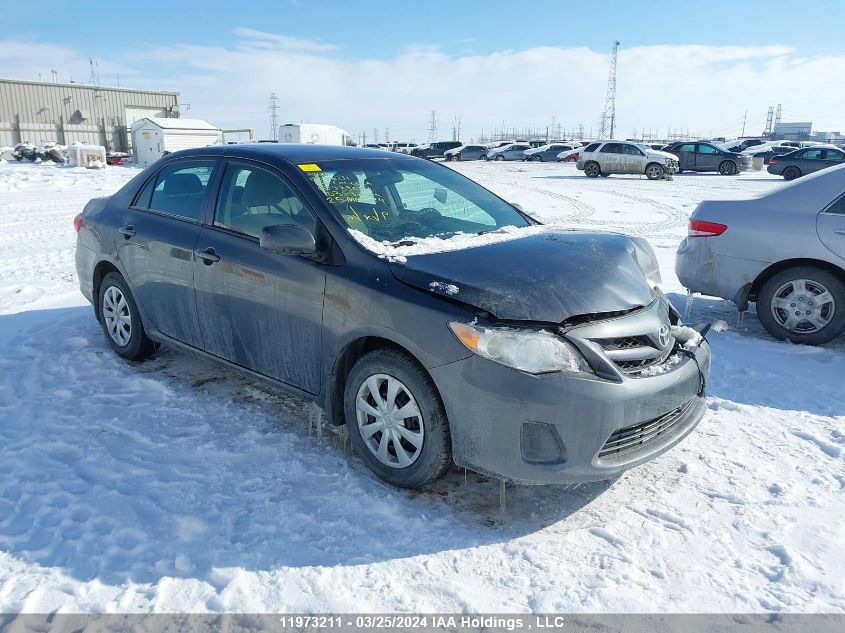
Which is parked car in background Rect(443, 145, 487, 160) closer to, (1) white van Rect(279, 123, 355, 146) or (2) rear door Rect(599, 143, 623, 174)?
(1) white van Rect(279, 123, 355, 146)

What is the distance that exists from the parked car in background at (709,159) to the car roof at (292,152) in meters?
28.7

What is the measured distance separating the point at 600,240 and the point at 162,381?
319 centimetres

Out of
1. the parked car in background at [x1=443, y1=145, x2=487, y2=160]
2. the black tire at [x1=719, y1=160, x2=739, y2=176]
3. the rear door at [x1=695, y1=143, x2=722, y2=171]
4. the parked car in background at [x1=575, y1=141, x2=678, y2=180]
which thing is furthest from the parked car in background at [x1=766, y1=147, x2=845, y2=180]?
the parked car in background at [x1=443, y1=145, x2=487, y2=160]

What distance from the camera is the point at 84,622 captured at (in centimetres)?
242

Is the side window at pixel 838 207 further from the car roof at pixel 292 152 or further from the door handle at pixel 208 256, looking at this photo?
the door handle at pixel 208 256

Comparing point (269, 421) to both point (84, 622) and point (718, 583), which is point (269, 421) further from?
point (718, 583)

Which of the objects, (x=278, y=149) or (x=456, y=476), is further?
(x=278, y=149)

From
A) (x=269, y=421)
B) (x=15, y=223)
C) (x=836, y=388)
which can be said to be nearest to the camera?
(x=269, y=421)

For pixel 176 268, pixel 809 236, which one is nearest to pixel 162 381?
pixel 176 268

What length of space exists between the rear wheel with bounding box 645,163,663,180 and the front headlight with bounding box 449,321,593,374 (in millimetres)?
25763

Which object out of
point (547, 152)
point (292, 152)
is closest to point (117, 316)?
point (292, 152)

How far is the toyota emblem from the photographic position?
318cm

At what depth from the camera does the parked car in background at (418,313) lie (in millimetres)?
2840

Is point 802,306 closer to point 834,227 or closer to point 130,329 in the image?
point 834,227
